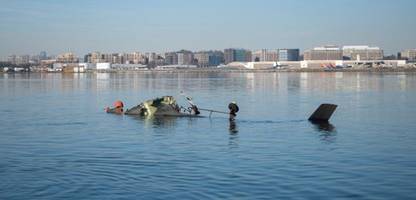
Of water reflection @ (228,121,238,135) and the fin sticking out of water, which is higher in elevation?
the fin sticking out of water

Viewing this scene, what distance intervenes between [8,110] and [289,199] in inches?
1582

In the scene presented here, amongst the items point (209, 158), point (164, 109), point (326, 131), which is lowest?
point (209, 158)

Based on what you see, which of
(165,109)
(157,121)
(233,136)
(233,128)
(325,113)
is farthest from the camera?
(165,109)

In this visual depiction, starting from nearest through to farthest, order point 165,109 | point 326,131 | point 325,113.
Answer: point 326,131
point 325,113
point 165,109

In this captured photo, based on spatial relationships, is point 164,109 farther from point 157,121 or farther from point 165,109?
point 157,121

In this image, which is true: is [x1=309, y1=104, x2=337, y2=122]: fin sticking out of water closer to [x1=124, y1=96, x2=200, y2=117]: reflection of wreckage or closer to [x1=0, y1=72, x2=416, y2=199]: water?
[x1=0, y1=72, x2=416, y2=199]: water

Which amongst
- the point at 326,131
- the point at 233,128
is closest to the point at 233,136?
the point at 233,128

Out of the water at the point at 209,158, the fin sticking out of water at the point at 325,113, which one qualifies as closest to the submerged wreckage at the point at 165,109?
the water at the point at 209,158

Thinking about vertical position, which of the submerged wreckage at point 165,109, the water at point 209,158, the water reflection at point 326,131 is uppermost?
the submerged wreckage at point 165,109

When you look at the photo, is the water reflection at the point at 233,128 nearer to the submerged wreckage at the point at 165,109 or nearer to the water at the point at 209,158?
the water at the point at 209,158

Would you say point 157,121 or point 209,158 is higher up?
point 157,121

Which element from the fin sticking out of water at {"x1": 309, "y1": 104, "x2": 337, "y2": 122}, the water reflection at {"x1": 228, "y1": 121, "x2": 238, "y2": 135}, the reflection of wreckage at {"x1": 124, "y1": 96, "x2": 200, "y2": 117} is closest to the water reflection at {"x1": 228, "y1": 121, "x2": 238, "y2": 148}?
the water reflection at {"x1": 228, "y1": 121, "x2": 238, "y2": 135}

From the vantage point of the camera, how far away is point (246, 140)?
31.0m

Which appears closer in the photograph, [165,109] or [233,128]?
[233,128]
